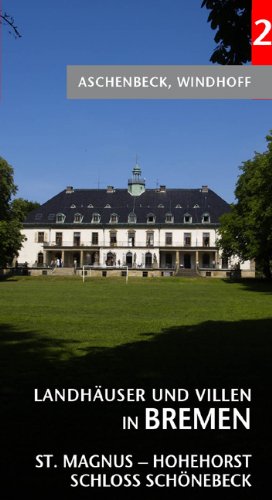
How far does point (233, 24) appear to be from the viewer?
758cm

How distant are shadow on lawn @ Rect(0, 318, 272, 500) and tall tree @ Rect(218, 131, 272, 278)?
2946 cm

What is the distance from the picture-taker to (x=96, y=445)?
194 inches

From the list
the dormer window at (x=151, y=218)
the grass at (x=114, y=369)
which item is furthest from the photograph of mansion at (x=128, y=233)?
the grass at (x=114, y=369)

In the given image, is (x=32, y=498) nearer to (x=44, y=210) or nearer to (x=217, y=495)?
(x=217, y=495)

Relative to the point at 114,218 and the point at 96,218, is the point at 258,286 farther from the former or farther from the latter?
the point at 96,218

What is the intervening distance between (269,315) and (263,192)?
24.0 m

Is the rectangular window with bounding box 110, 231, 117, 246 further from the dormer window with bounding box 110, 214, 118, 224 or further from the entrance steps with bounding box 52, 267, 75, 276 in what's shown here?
the entrance steps with bounding box 52, 267, 75, 276

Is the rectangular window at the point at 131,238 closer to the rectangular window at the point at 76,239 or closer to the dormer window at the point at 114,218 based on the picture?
the dormer window at the point at 114,218

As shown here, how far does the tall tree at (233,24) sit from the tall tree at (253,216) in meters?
31.0

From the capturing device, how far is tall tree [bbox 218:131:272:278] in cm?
4000

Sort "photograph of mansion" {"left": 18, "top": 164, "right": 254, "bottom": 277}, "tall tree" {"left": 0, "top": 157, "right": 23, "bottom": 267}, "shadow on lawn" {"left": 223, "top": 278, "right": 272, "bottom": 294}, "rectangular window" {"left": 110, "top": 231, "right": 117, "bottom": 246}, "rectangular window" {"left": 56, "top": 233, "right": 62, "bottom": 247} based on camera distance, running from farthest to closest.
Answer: "rectangular window" {"left": 56, "top": 233, "right": 62, "bottom": 247}, "rectangular window" {"left": 110, "top": 231, "right": 117, "bottom": 246}, "photograph of mansion" {"left": 18, "top": 164, "right": 254, "bottom": 277}, "tall tree" {"left": 0, "top": 157, "right": 23, "bottom": 267}, "shadow on lawn" {"left": 223, "top": 278, "right": 272, "bottom": 294}

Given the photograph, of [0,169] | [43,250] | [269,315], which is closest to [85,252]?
[43,250]

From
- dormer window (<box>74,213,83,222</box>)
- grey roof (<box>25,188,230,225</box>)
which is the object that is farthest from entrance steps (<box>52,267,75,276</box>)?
dormer window (<box>74,213,83,222</box>)

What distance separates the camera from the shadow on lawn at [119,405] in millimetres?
4363
